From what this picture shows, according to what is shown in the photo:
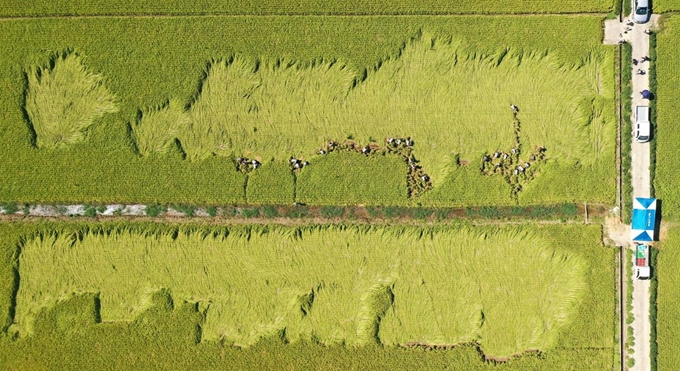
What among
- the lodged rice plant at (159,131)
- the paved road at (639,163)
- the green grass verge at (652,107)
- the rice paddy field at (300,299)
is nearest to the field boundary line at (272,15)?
the paved road at (639,163)

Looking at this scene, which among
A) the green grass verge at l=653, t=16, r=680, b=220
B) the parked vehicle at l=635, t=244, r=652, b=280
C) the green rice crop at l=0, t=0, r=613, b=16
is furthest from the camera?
the green rice crop at l=0, t=0, r=613, b=16

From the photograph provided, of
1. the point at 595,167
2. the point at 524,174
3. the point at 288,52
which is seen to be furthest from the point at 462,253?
the point at 288,52

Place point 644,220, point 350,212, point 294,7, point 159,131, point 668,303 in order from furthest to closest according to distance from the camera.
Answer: point 294,7
point 350,212
point 159,131
point 668,303
point 644,220

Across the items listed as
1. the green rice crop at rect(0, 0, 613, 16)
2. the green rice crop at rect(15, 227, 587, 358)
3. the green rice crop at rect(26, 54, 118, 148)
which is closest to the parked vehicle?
the green rice crop at rect(15, 227, 587, 358)

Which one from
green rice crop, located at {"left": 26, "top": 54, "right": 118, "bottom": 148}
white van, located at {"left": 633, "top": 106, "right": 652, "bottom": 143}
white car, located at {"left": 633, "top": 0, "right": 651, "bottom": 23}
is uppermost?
white car, located at {"left": 633, "top": 0, "right": 651, "bottom": 23}

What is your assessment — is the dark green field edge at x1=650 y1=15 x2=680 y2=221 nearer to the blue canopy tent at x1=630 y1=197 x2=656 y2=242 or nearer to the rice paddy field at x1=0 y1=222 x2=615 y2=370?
the blue canopy tent at x1=630 y1=197 x2=656 y2=242

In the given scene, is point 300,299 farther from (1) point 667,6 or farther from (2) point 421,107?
(1) point 667,6

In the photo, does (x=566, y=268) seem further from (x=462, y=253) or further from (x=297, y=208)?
(x=297, y=208)

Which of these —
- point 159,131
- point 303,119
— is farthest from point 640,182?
point 159,131
